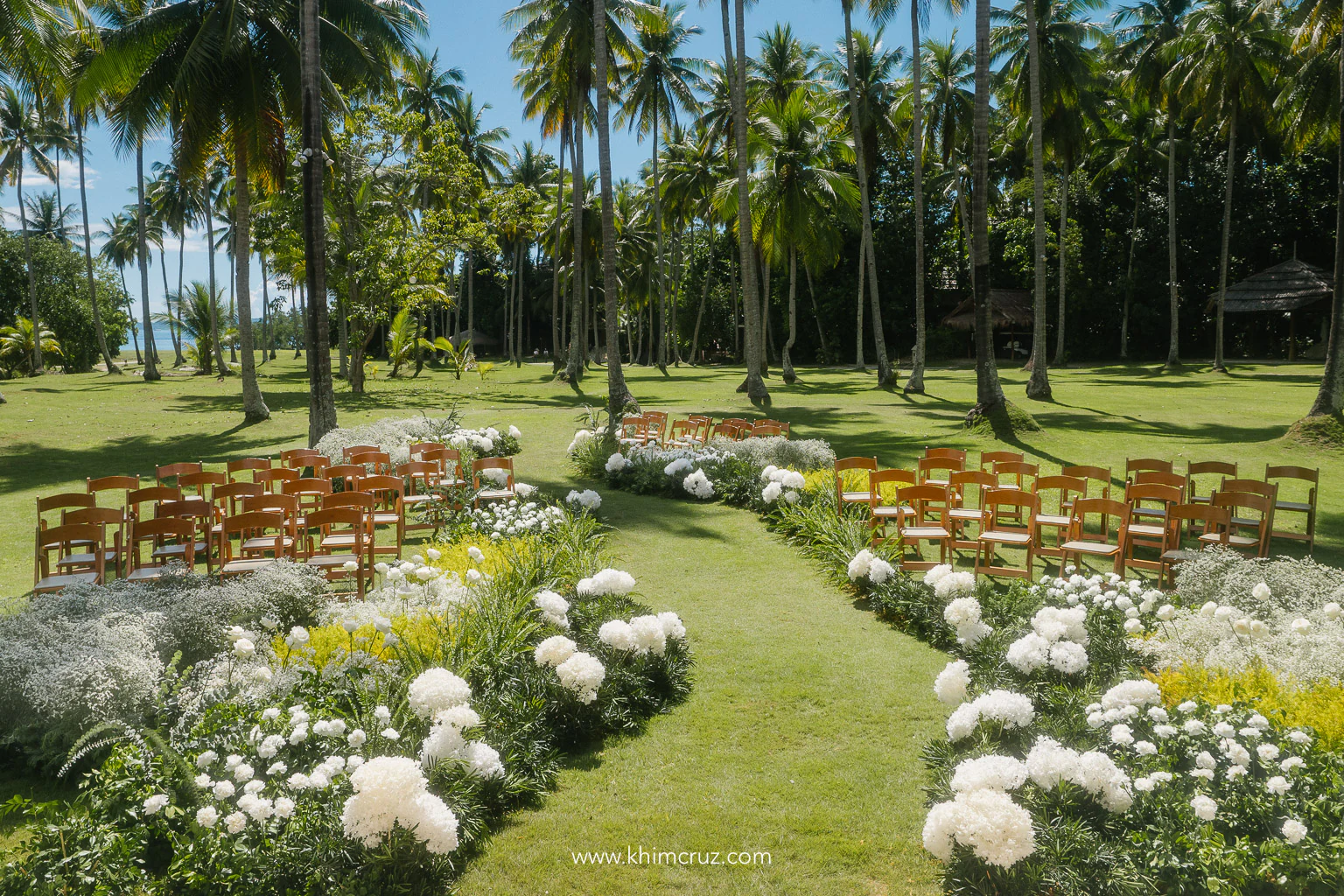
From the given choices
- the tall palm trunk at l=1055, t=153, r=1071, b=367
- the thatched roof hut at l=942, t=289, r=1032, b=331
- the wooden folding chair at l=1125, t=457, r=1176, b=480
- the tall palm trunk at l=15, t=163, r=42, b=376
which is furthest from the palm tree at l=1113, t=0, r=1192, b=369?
the tall palm trunk at l=15, t=163, r=42, b=376

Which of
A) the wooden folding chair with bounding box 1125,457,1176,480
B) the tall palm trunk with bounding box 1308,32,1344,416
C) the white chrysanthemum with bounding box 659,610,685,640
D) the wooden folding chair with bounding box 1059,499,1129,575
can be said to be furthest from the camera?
the tall palm trunk with bounding box 1308,32,1344,416

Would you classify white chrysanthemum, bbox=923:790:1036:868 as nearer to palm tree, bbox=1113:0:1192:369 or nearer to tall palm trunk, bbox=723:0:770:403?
tall palm trunk, bbox=723:0:770:403

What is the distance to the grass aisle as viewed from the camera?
4.05 m

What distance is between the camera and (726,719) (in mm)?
5645

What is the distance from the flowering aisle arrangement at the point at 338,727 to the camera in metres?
3.61

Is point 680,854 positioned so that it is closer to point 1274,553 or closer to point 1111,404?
point 1274,553

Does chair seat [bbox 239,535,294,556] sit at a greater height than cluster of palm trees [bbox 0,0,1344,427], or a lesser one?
lesser

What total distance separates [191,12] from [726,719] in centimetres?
2177

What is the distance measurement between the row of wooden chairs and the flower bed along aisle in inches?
208

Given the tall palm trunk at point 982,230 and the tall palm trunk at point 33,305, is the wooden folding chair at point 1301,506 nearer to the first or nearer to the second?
the tall palm trunk at point 982,230

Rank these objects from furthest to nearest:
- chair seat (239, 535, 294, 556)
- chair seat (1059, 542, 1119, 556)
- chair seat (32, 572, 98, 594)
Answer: chair seat (239, 535, 294, 556) < chair seat (1059, 542, 1119, 556) < chair seat (32, 572, 98, 594)

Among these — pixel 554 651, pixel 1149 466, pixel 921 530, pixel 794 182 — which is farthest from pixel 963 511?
pixel 794 182

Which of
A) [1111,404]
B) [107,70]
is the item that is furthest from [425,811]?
[1111,404]

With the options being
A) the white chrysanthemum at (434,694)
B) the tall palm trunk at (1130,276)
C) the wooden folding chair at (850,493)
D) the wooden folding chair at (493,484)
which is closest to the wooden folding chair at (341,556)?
the wooden folding chair at (493,484)
